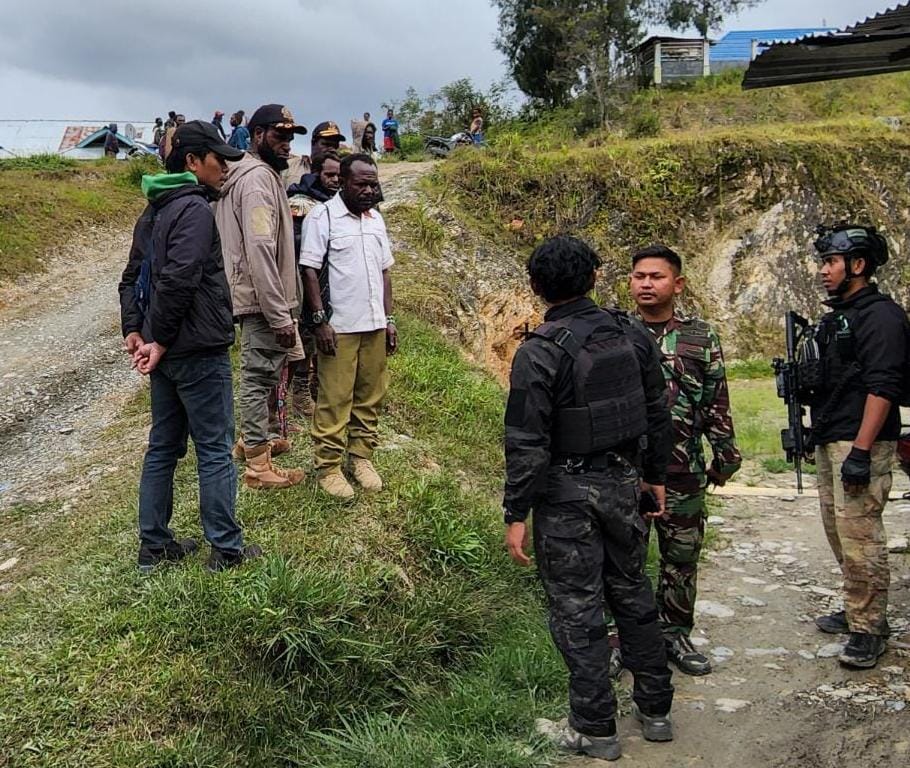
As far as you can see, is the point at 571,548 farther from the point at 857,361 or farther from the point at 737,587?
the point at 737,587

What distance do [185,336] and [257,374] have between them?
1.06 meters

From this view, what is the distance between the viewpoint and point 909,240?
49.4ft

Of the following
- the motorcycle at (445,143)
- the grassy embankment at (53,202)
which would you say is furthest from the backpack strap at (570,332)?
the motorcycle at (445,143)

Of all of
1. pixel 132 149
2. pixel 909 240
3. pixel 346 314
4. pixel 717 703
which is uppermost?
pixel 132 149

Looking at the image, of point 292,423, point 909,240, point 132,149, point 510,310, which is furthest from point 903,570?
point 132,149

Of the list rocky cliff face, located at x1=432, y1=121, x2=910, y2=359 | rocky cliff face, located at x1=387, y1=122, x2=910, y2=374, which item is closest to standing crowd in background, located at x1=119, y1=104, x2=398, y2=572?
rocky cliff face, located at x1=387, y1=122, x2=910, y2=374

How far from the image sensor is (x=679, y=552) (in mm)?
3900

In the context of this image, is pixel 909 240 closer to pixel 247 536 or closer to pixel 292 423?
pixel 292 423

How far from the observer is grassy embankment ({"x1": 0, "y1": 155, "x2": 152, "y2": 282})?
1337cm

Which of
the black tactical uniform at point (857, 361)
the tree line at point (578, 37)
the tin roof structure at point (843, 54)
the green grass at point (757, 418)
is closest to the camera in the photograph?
the black tactical uniform at point (857, 361)

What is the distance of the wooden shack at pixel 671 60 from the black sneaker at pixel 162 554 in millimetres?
24177

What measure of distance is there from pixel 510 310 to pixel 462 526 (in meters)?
7.43

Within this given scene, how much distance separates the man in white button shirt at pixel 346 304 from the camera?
443 cm

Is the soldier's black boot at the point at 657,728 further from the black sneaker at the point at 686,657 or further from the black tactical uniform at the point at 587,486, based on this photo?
the black sneaker at the point at 686,657
